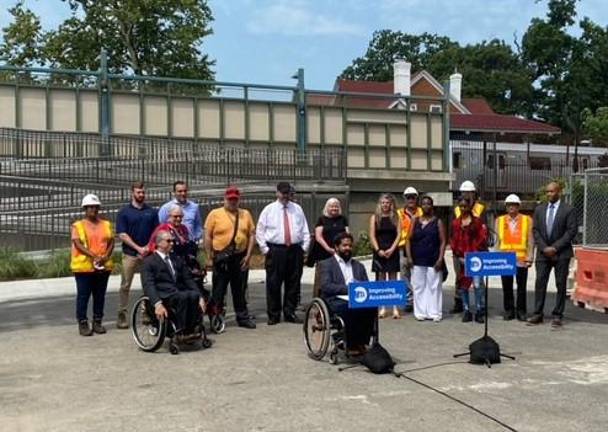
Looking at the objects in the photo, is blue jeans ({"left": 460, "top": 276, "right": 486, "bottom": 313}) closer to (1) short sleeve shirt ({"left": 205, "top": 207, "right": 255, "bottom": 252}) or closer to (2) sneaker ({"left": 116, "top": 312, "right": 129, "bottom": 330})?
(1) short sleeve shirt ({"left": 205, "top": 207, "right": 255, "bottom": 252})

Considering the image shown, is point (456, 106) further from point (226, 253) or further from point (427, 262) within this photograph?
point (226, 253)

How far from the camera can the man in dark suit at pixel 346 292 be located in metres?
8.43

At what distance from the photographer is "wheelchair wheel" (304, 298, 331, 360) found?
838 centimetres

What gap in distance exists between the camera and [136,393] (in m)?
7.27

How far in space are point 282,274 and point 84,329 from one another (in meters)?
2.56

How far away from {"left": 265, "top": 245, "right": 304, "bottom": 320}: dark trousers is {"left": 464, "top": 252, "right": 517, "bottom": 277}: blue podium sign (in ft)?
8.28

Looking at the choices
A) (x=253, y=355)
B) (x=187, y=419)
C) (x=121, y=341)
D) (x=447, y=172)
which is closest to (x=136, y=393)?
(x=187, y=419)

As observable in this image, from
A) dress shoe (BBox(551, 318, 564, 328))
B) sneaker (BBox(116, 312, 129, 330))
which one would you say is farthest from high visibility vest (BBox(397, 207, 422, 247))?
sneaker (BBox(116, 312, 129, 330))

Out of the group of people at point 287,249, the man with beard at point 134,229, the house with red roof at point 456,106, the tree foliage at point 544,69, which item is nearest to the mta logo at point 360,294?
the group of people at point 287,249

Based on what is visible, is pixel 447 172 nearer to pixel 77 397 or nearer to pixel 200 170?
pixel 200 170

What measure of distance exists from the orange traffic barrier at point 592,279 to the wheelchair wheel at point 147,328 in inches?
266

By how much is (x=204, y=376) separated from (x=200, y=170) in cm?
1957

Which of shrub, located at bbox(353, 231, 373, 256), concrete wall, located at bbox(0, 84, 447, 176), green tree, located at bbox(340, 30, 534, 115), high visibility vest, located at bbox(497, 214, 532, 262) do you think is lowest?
shrub, located at bbox(353, 231, 373, 256)

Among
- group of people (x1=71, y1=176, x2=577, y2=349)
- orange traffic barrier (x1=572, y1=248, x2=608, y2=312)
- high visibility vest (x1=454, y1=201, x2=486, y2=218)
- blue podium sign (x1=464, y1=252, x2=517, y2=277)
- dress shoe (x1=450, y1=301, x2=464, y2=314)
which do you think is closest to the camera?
blue podium sign (x1=464, y1=252, x2=517, y2=277)
